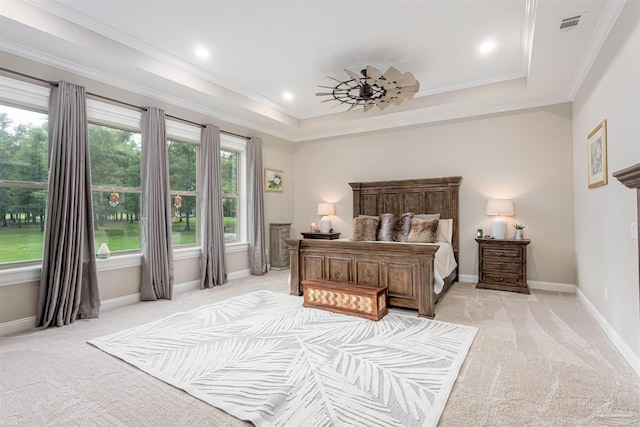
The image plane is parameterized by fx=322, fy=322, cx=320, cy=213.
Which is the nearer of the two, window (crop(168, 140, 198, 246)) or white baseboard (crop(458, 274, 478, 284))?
window (crop(168, 140, 198, 246))

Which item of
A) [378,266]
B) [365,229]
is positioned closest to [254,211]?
[365,229]

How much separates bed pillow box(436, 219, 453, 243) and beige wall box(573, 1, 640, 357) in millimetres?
1717

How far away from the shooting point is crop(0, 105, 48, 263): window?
3.24 metres

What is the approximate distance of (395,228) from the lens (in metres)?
5.32

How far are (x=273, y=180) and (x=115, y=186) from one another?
288cm

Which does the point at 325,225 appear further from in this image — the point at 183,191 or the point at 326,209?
the point at 183,191

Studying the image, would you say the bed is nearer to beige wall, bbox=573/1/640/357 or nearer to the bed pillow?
the bed pillow

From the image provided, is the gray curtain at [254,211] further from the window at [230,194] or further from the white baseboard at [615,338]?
the white baseboard at [615,338]

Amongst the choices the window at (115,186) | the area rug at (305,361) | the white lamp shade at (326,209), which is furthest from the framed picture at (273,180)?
the area rug at (305,361)

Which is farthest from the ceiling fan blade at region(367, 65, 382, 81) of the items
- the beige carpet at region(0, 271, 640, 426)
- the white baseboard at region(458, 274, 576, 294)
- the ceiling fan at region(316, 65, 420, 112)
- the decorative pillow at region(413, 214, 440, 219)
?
the white baseboard at region(458, 274, 576, 294)

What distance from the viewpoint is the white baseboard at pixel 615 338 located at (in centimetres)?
229

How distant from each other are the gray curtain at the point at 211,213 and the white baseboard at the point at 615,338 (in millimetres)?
4705

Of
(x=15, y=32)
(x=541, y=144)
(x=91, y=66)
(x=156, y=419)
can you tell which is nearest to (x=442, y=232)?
(x=541, y=144)

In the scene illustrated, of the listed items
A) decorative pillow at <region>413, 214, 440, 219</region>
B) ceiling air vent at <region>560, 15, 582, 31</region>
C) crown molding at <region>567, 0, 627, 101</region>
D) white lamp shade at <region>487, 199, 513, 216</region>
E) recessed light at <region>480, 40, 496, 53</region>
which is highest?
recessed light at <region>480, 40, 496, 53</region>
